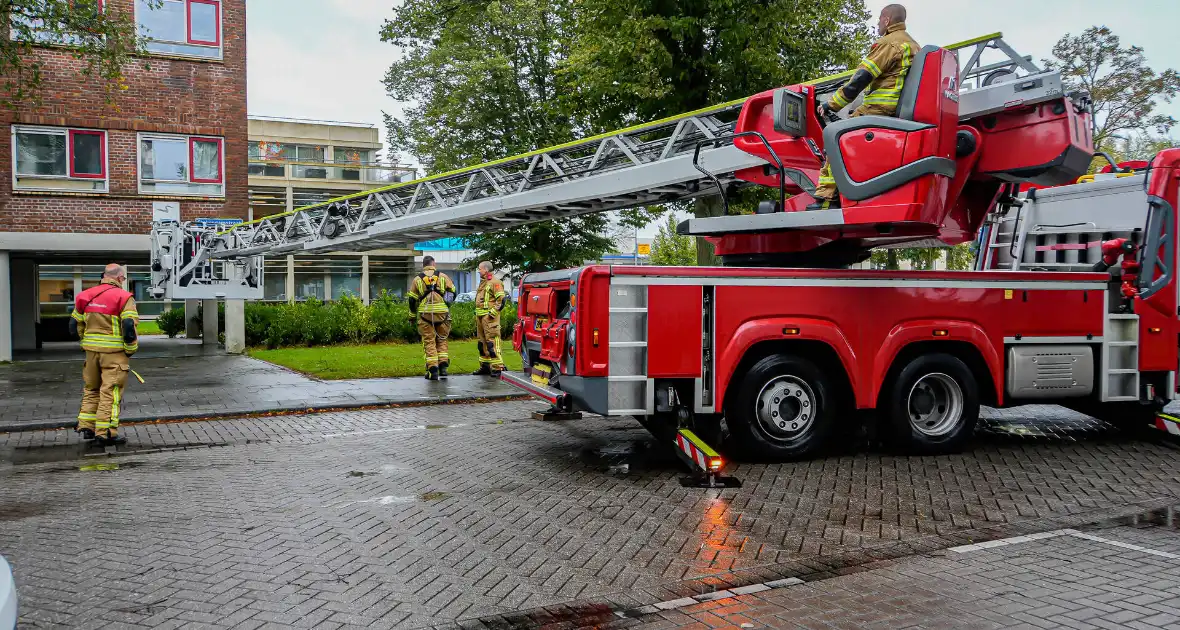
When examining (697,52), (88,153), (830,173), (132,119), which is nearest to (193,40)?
(132,119)

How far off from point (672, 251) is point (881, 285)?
30.7 m

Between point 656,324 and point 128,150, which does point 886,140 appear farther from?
point 128,150

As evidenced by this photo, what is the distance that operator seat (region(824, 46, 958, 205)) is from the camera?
6.88 metres

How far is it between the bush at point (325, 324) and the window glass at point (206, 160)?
3.24m

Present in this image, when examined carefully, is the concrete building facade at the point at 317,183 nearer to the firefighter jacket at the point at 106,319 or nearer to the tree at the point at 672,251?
the tree at the point at 672,251

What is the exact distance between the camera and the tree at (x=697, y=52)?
16250mm

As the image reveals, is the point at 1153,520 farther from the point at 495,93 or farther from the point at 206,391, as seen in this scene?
the point at 495,93

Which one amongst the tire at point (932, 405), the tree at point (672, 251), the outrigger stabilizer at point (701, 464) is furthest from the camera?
the tree at point (672, 251)

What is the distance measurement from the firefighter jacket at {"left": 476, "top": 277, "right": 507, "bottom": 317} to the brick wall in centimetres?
950

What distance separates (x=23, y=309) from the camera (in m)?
22.8

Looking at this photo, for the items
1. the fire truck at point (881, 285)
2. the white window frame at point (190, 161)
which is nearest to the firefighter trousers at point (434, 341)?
the fire truck at point (881, 285)

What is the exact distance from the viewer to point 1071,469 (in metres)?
7.39

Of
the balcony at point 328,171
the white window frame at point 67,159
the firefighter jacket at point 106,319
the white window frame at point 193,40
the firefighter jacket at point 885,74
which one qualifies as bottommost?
the firefighter jacket at point 106,319

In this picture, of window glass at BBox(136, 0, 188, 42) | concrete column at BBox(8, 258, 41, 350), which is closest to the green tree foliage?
window glass at BBox(136, 0, 188, 42)
